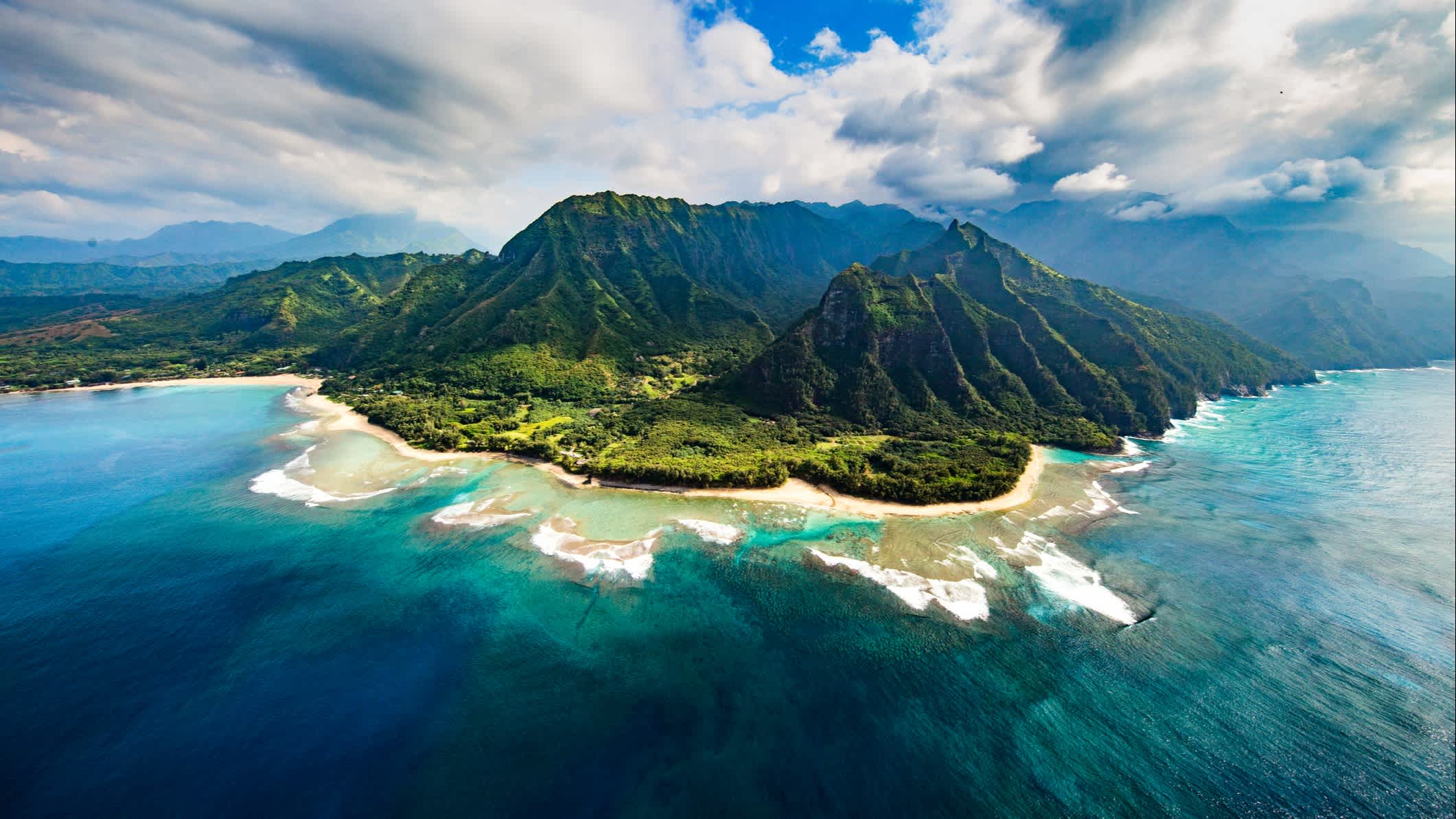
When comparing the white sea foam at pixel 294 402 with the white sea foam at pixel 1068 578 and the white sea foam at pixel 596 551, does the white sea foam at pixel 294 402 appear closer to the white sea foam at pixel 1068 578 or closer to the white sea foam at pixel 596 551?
the white sea foam at pixel 596 551

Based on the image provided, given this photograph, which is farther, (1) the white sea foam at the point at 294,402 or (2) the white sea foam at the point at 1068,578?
(1) the white sea foam at the point at 294,402

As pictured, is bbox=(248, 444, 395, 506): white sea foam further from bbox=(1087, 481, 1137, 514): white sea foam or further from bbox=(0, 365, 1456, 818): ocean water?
bbox=(1087, 481, 1137, 514): white sea foam

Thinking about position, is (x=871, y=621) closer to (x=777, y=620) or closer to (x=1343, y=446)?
(x=777, y=620)

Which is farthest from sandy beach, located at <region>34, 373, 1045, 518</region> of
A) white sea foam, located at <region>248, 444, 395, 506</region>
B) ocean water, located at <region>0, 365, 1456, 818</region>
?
white sea foam, located at <region>248, 444, 395, 506</region>

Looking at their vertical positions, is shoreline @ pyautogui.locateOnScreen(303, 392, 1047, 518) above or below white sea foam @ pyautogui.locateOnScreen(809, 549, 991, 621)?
above

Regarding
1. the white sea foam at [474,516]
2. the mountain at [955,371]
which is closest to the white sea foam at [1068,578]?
the mountain at [955,371]

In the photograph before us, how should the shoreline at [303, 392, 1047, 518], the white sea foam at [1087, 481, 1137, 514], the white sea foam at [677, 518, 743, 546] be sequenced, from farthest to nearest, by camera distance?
the white sea foam at [1087, 481, 1137, 514], the shoreline at [303, 392, 1047, 518], the white sea foam at [677, 518, 743, 546]

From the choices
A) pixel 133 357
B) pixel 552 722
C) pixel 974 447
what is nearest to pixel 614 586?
pixel 552 722
